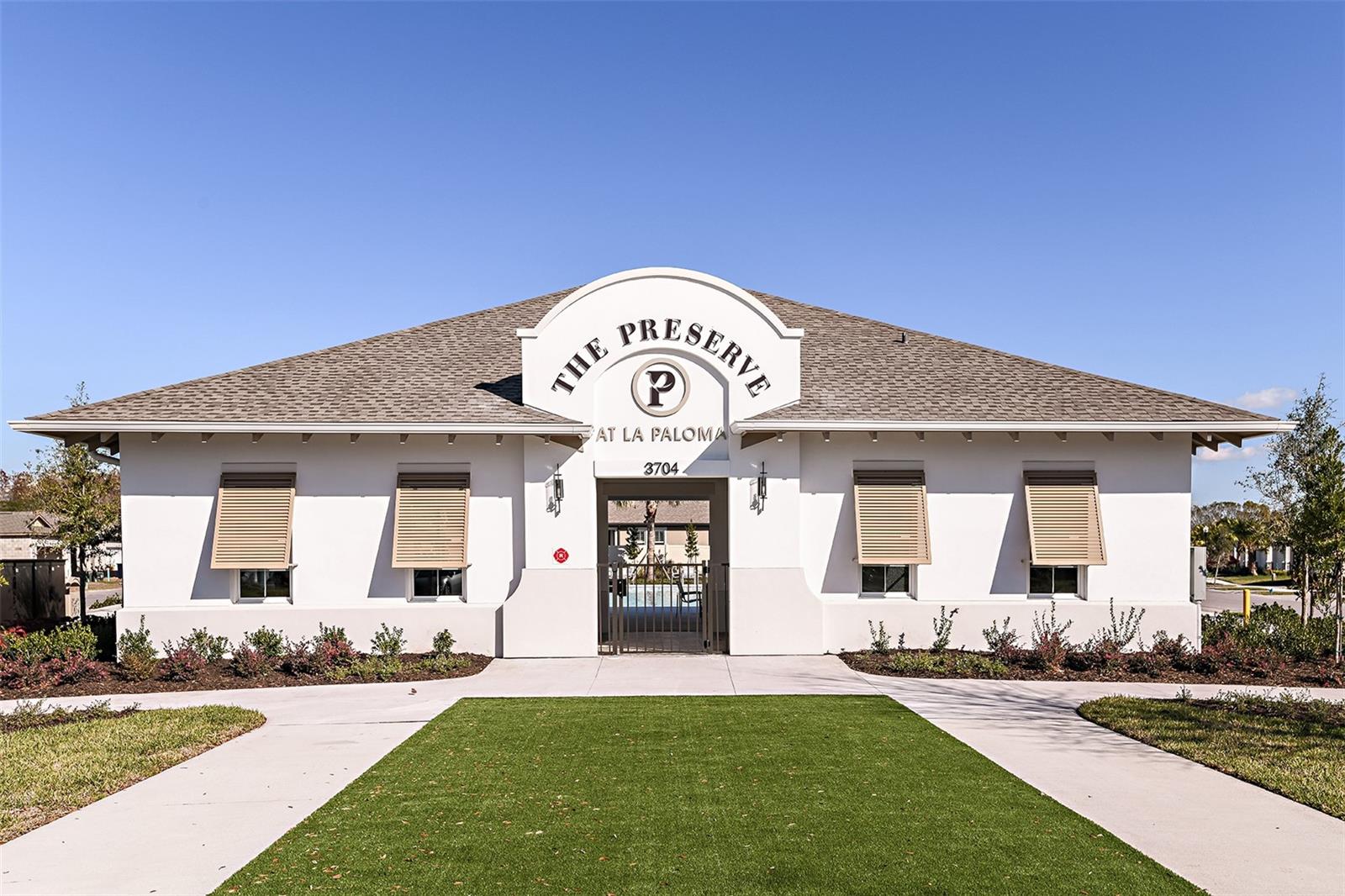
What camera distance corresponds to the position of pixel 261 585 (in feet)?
53.2

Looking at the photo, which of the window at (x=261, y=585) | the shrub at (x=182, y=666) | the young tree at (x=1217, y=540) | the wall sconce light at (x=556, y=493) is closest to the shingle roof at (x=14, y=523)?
the window at (x=261, y=585)

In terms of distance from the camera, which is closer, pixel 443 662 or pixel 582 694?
pixel 582 694

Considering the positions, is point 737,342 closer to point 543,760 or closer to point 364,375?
point 364,375

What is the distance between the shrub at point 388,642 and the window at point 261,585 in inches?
76.6

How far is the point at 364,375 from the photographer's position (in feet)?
57.9

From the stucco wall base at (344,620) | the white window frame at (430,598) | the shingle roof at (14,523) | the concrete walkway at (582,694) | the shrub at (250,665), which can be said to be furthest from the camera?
the shingle roof at (14,523)

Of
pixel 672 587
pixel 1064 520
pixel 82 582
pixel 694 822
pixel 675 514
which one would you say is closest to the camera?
pixel 694 822

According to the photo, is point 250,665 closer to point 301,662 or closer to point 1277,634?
point 301,662

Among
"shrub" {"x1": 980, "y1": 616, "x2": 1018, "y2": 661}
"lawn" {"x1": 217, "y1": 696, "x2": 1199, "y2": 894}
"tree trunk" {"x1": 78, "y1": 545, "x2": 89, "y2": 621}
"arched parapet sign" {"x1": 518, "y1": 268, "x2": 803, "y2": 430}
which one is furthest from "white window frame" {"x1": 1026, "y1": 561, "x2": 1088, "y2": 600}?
"tree trunk" {"x1": 78, "y1": 545, "x2": 89, "y2": 621}

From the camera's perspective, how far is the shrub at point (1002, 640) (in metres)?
15.0

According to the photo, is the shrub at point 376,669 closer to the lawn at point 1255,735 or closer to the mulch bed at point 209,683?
the mulch bed at point 209,683

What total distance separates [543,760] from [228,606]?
920cm

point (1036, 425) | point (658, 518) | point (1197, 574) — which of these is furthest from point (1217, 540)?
point (1036, 425)

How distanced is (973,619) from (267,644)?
12135 millimetres
